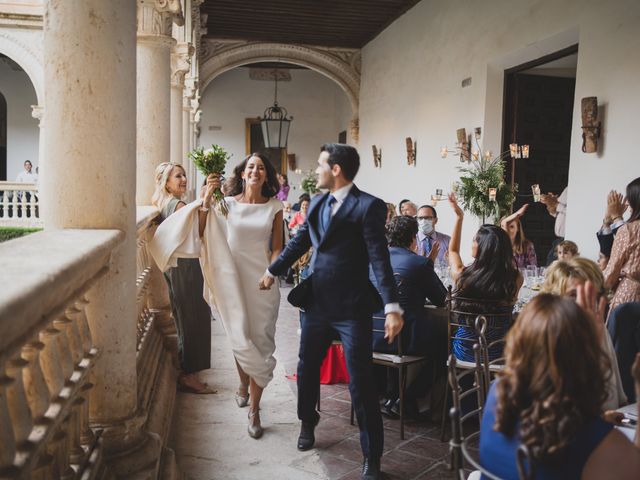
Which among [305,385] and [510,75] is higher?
[510,75]

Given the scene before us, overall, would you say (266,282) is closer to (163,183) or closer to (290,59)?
(163,183)

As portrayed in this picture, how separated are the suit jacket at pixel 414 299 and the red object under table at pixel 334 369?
853mm

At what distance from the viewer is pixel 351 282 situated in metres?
3.10

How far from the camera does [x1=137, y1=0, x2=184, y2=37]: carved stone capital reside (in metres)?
4.67

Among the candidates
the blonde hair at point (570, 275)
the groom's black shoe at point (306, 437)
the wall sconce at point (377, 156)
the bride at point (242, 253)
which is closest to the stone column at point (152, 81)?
the bride at point (242, 253)

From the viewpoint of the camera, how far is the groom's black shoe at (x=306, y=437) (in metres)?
3.37

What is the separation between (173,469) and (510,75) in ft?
23.3

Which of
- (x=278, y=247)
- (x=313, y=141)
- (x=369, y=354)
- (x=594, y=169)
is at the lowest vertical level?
(x=369, y=354)

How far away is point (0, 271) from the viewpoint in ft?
4.35

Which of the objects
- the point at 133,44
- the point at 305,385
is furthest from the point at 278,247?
the point at 133,44

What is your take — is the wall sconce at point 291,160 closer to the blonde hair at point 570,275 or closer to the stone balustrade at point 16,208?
the stone balustrade at point 16,208

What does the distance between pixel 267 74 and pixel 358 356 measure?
1566cm

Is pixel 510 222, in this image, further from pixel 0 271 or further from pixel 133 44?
pixel 0 271

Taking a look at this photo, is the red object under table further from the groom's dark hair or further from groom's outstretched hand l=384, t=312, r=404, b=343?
the groom's dark hair
